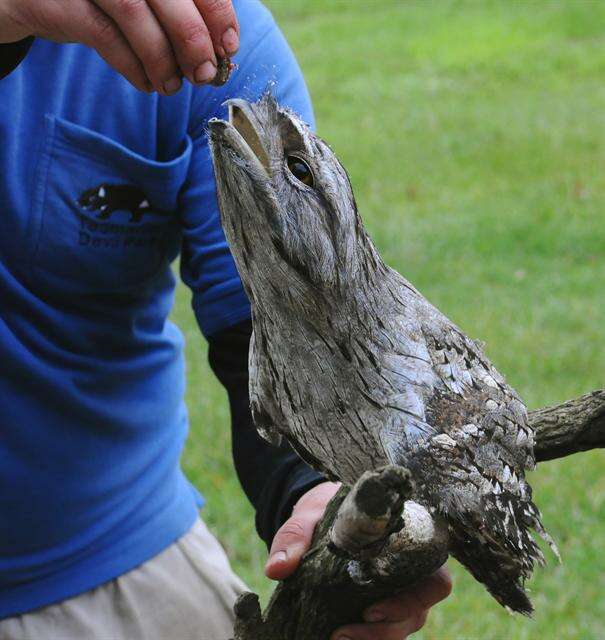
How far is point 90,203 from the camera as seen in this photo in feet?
6.81

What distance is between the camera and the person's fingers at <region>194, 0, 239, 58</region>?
1398 millimetres

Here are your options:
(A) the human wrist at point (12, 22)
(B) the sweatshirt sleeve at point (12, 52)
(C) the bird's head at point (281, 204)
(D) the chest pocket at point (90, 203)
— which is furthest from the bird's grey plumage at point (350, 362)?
(D) the chest pocket at point (90, 203)

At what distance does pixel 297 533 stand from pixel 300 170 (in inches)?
23.0

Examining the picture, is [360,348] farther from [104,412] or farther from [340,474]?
[104,412]

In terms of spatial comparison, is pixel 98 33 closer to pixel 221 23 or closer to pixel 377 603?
pixel 221 23

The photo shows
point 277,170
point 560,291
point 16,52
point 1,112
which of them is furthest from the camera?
point 560,291

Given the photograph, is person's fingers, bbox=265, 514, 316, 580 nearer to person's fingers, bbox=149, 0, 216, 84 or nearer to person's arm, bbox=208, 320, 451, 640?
person's arm, bbox=208, 320, 451, 640

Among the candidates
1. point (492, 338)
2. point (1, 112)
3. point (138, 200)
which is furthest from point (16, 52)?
point (492, 338)

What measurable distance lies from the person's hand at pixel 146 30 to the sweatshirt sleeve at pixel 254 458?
686mm

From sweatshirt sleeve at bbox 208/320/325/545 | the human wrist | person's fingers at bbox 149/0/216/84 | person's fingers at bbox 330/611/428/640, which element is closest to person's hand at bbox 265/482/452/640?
person's fingers at bbox 330/611/428/640

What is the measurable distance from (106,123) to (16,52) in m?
0.43

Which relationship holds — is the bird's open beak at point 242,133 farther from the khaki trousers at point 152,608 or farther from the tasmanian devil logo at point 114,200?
the khaki trousers at point 152,608

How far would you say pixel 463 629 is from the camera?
3480mm

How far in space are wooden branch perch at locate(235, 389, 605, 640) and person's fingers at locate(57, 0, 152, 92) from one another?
0.67 metres
